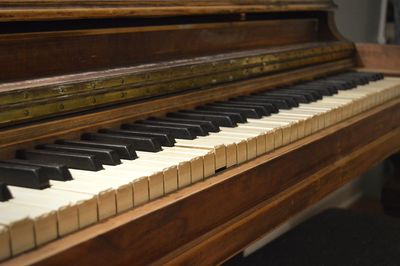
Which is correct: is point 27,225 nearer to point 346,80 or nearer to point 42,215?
point 42,215

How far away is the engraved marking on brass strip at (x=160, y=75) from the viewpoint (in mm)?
1195

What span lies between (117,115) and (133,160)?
301 millimetres

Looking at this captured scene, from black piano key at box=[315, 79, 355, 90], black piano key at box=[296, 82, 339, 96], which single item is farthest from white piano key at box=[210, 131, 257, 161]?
black piano key at box=[315, 79, 355, 90]

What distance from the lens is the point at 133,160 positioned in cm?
A: 112

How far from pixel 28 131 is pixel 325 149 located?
79cm

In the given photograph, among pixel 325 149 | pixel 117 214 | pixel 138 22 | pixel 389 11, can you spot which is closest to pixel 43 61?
pixel 138 22

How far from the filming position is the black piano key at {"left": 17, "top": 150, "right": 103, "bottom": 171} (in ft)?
3.47

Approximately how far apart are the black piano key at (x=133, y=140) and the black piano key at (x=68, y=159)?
144mm

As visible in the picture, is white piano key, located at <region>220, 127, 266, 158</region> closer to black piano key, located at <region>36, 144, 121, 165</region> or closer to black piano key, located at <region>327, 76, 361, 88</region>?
black piano key, located at <region>36, 144, 121, 165</region>

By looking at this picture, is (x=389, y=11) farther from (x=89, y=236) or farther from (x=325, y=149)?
(x=89, y=236)

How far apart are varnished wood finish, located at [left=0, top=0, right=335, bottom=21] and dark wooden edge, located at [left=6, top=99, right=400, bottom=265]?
49cm

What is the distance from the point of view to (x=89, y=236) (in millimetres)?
861

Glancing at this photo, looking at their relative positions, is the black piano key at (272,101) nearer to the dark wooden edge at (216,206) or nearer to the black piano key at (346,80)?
the dark wooden edge at (216,206)

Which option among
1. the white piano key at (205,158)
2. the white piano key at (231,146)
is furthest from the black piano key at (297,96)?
the white piano key at (205,158)
